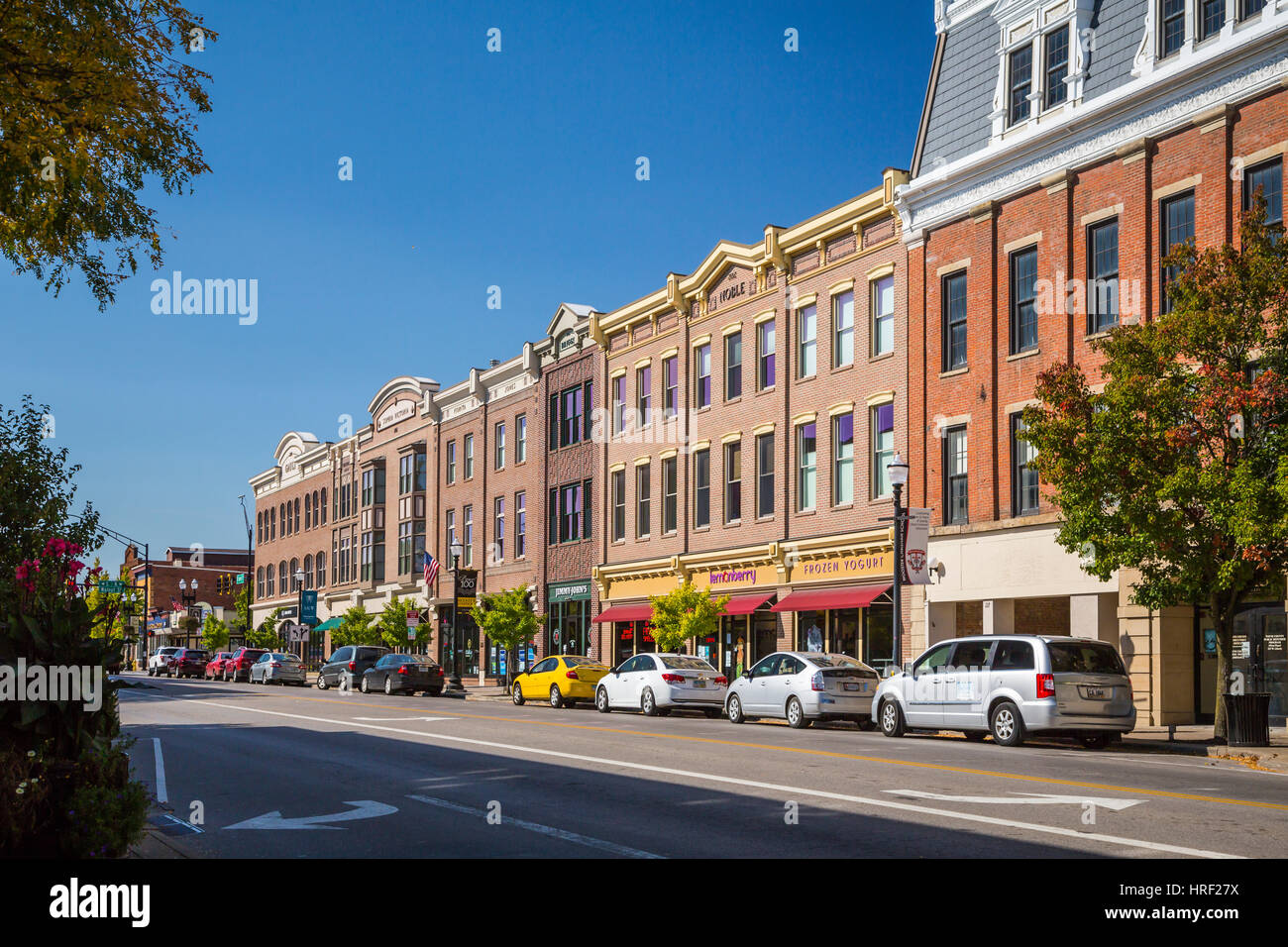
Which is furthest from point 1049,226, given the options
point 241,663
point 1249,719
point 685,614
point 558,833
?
point 241,663

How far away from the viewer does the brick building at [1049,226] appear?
2459 cm

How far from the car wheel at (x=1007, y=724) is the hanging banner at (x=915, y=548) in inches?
253

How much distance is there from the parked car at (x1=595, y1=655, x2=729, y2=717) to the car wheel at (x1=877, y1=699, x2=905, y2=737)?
7074 mm

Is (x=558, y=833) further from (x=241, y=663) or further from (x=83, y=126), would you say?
(x=241, y=663)

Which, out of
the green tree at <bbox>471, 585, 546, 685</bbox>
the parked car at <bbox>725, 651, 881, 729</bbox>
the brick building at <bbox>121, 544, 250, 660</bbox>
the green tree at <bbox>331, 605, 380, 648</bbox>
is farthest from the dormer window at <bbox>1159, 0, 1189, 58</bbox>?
the brick building at <bbox>121, 544, 250, 660</bbox>

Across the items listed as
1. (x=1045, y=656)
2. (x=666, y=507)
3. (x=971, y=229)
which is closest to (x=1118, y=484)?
(x=1045, y=656)

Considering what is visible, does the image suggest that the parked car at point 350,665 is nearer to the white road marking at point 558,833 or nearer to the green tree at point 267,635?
the green tree at point 267,635

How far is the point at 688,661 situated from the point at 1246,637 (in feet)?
37.9

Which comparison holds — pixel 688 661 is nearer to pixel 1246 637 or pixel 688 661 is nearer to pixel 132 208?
pixel 1246 637

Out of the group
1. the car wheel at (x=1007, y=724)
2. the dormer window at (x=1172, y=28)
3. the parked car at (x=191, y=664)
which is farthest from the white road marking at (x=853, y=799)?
the parked car at (x=191, y=664)

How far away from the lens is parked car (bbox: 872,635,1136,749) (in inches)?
768

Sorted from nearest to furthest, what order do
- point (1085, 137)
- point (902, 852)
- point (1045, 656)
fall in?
1. point (902, 852)
2. point (1045, 656)
3. point (1085, 137)

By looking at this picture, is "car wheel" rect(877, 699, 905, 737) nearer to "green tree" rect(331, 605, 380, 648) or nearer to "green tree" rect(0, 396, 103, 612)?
"green tree" rect(0, 396, 103, 612)
